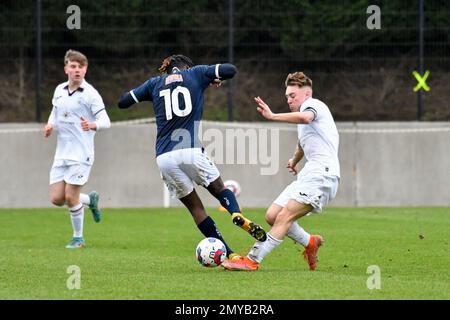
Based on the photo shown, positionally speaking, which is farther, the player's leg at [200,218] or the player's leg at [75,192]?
the player's leg at [75,192]

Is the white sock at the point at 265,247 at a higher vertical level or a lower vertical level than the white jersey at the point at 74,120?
lower

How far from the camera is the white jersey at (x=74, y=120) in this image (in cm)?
1412

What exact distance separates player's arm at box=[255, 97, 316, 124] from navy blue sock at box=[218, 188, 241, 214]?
1.12m

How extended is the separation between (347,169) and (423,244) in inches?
314

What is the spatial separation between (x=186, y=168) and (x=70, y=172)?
11.6 feet

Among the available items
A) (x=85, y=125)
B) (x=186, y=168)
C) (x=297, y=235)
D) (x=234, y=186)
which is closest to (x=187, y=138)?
(x=186, y=168)

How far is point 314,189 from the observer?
415 inches

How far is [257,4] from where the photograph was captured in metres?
21.9

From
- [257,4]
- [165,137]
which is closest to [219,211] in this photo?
[257,4]

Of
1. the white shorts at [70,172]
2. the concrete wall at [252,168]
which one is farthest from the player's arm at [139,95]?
the concrete wall at [252,168]

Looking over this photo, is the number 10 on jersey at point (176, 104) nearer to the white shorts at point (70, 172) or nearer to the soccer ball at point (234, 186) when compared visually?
the white shorts at point (70, 172)

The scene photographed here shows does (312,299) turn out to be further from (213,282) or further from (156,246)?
(156,246)

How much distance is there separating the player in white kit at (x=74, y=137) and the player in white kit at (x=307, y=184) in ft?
12.8

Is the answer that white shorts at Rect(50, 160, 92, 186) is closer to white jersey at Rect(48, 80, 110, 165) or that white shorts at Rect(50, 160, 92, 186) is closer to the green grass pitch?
white jersey at Rect(48, 80, 110, 165)
